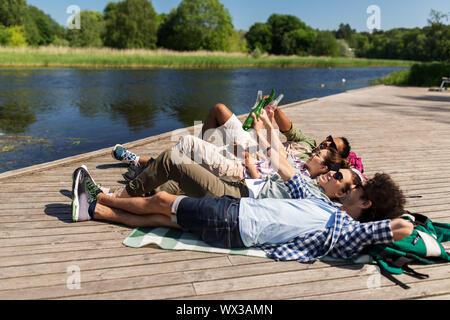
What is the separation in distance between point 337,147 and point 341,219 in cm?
119

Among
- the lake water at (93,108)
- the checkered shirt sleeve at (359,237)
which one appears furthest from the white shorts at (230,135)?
the lake water at (93,108)

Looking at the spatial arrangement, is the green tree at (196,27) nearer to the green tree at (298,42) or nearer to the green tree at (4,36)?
the green tree at (298,42)

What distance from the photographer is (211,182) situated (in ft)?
9.14

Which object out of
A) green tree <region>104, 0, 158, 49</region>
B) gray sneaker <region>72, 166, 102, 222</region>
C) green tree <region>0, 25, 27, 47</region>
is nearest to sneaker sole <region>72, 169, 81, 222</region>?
gray sneaker <region>72, 166, 102, 222</region>

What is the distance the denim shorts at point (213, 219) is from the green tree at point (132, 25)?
52948mm

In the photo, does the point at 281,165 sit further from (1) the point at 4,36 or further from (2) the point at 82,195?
(1) the point at 4,36

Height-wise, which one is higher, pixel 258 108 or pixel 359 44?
pixel 359 44

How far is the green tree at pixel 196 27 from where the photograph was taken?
5541 cm

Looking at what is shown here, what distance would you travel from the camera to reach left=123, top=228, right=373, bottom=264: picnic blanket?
2457mm

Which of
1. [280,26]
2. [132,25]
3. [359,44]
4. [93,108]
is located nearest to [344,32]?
[359,44]

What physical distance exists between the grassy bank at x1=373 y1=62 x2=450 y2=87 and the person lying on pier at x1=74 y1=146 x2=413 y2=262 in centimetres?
1742

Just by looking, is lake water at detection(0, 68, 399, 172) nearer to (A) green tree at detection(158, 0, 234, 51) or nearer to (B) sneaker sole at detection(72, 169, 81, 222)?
(B) sneaker sole at detection(72, 169, 81, 222)

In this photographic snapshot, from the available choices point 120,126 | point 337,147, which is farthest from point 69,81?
point 337,147

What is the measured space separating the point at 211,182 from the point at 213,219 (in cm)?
47
